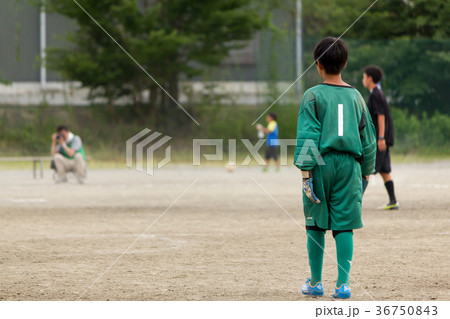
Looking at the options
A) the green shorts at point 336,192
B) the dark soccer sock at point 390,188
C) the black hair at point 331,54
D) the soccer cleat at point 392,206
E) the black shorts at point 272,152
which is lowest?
the black shorts at point 272,152

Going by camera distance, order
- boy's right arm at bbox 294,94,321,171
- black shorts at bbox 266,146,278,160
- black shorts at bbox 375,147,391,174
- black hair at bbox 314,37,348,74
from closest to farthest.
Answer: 1. boy's right arm at bbox 294,94,321,171
2. black hair at bbox 314,37,348,74
3. black shorts at bbox 375,147,391,174
4. black shorts at bbox 266,146,278,160

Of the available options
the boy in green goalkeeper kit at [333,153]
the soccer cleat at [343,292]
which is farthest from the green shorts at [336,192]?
the soccer cleat at [343,292]

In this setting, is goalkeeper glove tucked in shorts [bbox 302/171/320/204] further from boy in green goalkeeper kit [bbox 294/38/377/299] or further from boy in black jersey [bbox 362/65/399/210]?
boy in black jersey [bbox 362/65/399/210]

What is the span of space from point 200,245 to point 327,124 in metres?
3.36

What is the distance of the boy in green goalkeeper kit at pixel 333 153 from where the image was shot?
5.59 metres

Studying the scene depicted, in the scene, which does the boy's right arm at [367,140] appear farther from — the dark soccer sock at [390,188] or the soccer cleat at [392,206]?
the soccer cleat at [392,206]

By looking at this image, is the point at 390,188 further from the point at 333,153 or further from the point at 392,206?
the point at 333,153

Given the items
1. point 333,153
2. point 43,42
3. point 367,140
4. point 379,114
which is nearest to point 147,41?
point 43,42

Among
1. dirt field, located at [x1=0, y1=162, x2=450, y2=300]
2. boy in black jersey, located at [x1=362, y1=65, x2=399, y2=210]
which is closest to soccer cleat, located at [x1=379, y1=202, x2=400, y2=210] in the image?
dirt field, located at [x1=0, y1=162, x2=450, y2=300]

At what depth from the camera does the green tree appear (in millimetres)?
25328

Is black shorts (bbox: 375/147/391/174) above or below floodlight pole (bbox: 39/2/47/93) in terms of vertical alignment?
below

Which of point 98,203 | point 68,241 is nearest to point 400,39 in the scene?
point 98,203

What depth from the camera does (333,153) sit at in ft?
18.6

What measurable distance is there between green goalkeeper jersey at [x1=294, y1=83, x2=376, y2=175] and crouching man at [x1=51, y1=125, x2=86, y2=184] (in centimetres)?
1251
